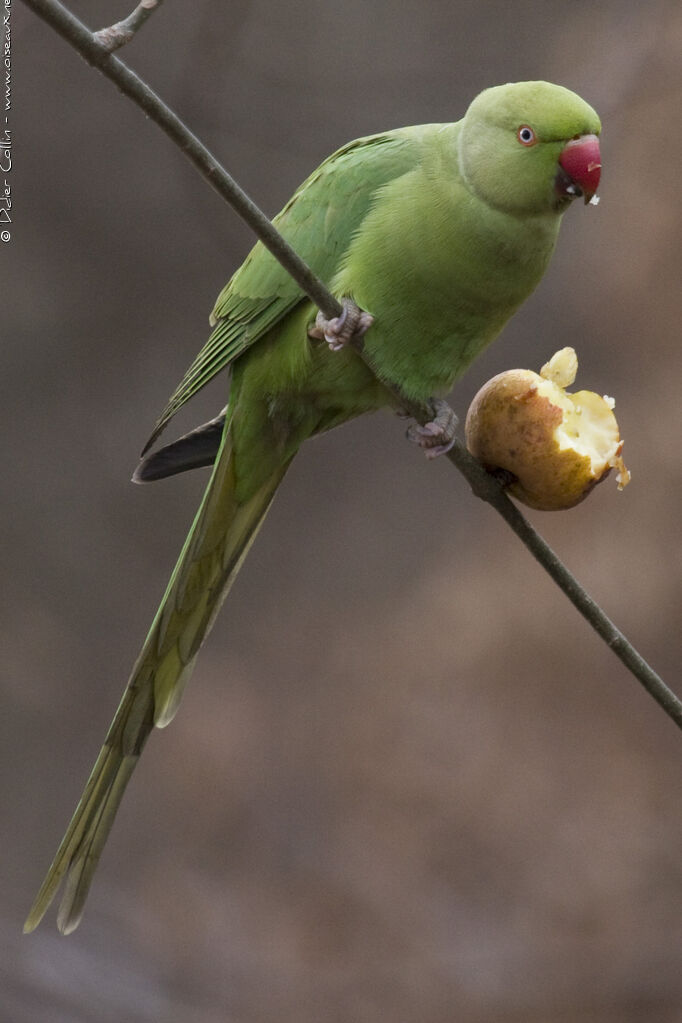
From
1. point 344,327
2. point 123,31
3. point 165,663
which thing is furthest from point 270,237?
Answer: point 165,663

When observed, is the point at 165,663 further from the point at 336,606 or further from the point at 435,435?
the point at 336,606

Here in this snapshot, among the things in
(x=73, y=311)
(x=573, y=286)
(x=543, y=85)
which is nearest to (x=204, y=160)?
(x=543, y=85)

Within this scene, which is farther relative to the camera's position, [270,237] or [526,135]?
[526,135]

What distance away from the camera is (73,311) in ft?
14.0

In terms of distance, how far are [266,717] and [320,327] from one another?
2.90 meters

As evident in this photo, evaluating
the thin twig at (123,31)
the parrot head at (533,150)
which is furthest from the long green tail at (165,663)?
the thin twig at (123,31)

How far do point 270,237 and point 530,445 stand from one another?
699 millimetres

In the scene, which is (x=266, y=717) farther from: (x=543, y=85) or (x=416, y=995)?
(x=543, y=85)

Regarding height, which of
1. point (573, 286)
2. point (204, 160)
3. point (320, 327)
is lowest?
point (573, 286)

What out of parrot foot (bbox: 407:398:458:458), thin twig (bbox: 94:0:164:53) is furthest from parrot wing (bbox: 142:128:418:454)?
thin twig (bbox: 94:0:164:53)

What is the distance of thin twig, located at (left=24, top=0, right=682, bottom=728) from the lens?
119 cm

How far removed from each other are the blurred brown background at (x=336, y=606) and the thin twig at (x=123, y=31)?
284cm

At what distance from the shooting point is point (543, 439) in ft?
6.12

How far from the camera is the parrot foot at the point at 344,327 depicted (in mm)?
1937
